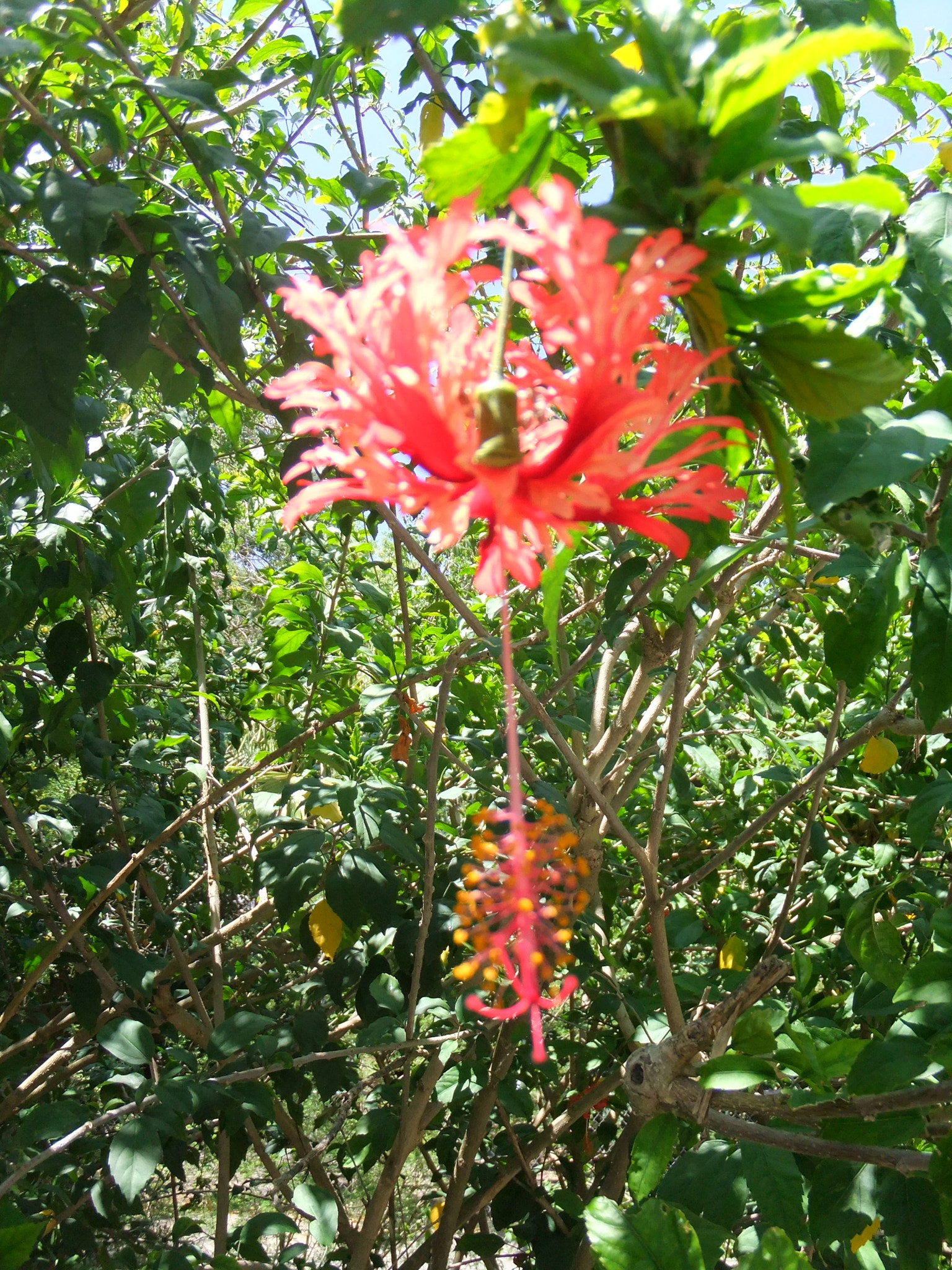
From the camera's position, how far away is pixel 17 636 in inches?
98.0

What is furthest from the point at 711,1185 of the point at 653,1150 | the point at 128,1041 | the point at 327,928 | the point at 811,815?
the point at 128,1041

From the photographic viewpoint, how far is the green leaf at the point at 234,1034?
153 centimetres

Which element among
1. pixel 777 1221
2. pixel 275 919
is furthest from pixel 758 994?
pixel 275 919

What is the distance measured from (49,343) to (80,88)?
40cm

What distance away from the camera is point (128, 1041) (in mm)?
1524

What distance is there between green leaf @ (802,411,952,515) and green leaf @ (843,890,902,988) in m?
0.77

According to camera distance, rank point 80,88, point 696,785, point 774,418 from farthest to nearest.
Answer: point 696,785 < point 80,88 < point 774,418

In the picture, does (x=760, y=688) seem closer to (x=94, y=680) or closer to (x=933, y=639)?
(x=933, y=639)

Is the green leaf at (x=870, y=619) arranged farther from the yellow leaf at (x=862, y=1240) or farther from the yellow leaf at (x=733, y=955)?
the yellow leaf at (x=733, y=955)

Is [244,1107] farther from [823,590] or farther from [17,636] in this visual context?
[17,636]

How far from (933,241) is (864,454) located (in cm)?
32

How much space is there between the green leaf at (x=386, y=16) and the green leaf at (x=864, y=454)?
37 cm

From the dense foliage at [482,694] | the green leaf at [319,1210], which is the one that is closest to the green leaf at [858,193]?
the dense foliage at [482,694]

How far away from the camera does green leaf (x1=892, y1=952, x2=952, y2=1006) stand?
0.96 metres
